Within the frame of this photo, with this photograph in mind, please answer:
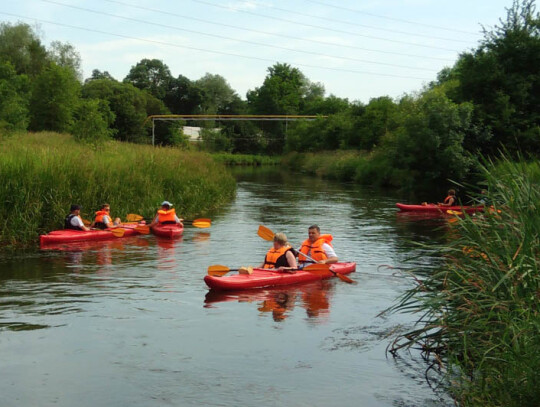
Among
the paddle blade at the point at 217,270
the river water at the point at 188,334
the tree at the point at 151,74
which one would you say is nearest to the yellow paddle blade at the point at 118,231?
the river water at the point at 188,334

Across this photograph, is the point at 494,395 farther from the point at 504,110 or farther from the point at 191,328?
the point at 504,110

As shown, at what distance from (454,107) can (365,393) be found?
26.7 meters

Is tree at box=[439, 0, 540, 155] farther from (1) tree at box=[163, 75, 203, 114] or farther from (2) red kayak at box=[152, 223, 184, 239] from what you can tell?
(1) tree at box=[163, 75, 203, 114]

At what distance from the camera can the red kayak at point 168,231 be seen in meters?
17.4

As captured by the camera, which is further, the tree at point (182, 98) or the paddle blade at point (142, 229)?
the tree at point (182, 98)

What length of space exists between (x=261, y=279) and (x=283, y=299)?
60 centimetres

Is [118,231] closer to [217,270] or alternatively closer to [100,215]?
[100,215]

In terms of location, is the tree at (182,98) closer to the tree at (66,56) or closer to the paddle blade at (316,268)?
the tree at (66,56)

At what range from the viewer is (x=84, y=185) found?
55.7 ft

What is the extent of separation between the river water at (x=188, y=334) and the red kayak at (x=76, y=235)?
223 mm

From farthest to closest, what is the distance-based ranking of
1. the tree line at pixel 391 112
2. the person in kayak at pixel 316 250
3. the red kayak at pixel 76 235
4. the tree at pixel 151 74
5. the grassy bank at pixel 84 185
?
the tree at pixel 151 74 → the tree line at pixel 391 112 → the grassy bank at pixel 84 185 → the red kayak at pixel 76 235 → the person in kayak at pixel 316 250

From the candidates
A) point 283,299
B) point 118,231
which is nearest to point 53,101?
point 118,231

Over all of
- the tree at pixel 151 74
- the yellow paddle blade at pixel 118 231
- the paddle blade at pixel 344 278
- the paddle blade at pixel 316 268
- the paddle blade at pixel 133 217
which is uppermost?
the tree at pixel 151 74

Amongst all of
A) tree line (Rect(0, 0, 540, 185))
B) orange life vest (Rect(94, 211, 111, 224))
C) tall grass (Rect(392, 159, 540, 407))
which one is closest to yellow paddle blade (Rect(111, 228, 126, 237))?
orange life vest (Rect(94, 211, 111, 224))
